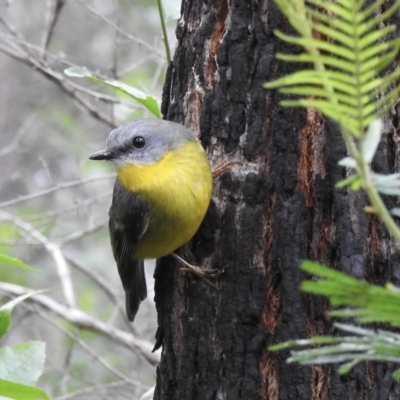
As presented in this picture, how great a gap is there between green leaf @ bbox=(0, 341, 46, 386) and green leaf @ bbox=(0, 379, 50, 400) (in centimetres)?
16

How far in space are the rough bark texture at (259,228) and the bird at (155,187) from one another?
77 mm

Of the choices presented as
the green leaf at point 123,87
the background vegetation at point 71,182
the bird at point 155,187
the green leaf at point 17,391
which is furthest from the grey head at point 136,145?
the green leaf at point 17,391

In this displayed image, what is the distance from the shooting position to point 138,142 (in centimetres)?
334

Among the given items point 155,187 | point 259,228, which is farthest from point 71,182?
point 259,228

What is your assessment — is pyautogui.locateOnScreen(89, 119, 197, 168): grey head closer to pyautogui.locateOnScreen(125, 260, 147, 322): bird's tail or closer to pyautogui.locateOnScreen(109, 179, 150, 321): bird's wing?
pyautogui.locateOnScreen(109, 179, 150, 321): bird's wing

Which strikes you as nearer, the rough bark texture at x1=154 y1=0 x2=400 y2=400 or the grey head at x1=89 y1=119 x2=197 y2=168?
the rough bark texture at x1=154 y1=0 x2=400 y2=400

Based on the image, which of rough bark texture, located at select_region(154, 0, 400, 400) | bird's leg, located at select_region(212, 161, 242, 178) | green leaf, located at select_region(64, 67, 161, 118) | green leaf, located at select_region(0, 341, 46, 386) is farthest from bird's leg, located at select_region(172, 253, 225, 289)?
green leaf, located at select_region(0, 341, 46, 386)

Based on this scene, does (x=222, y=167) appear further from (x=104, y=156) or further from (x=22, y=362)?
(x=22, y=362)

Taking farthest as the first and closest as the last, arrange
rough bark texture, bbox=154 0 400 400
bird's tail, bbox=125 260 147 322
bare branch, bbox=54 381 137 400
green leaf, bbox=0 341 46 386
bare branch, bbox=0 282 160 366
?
bare branch, bbox=54 381 137 400, bare branch, bbox=0 282 160 366, bird's tail, bbox=125 260 147 322, rough bark texture, bbox=154 0 400 400, green leaf, bbox=0 341 46 386

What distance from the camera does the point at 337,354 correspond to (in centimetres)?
99

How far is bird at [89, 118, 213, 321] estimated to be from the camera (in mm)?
2914

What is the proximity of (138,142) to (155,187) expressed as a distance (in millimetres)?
272

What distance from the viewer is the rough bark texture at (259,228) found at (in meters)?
Answer: 2.45

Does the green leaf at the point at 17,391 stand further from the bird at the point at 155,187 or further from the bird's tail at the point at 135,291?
the bird's tail at the point at 135,291
